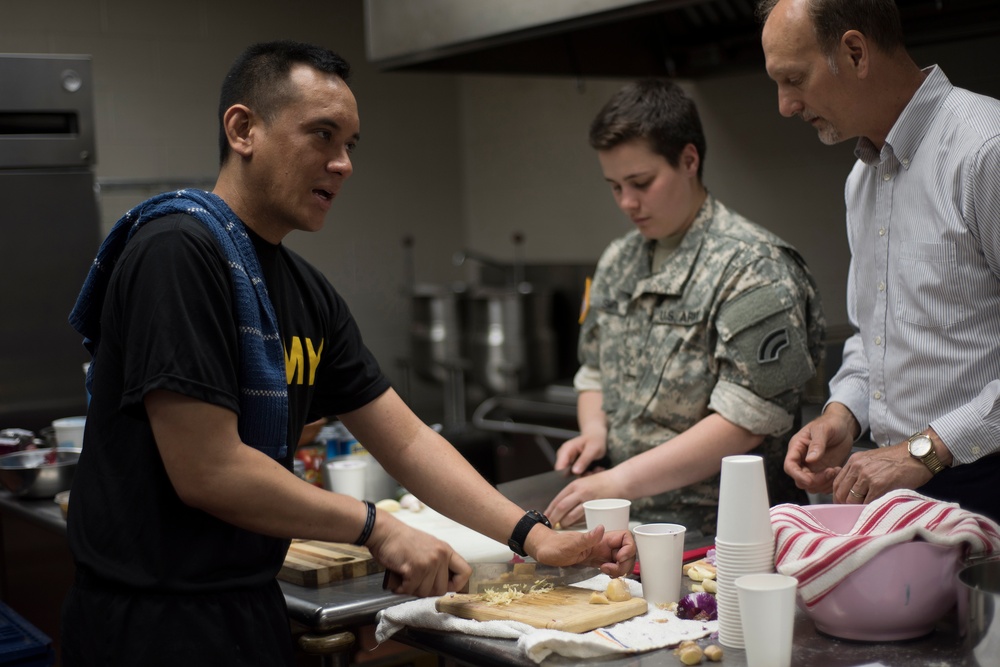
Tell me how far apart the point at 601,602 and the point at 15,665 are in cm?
130

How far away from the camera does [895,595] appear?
1307 millimetres

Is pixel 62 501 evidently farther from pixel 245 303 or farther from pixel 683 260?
pixel 683 260

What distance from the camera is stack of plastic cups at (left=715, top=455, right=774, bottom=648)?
1329 millimetres

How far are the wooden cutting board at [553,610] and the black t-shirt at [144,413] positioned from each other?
11.3 inches

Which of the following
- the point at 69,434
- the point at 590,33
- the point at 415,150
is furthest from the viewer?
the point at 415,150

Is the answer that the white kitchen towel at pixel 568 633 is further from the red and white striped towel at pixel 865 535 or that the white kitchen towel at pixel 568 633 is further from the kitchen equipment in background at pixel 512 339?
the kitchen equipment in background at pixel 512 339

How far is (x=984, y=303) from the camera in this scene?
1.63 metres

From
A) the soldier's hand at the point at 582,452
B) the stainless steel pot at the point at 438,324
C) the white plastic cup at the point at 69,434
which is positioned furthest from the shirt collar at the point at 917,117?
the stainless steel pot at the point at 438,324

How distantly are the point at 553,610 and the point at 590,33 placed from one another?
2.13 metres

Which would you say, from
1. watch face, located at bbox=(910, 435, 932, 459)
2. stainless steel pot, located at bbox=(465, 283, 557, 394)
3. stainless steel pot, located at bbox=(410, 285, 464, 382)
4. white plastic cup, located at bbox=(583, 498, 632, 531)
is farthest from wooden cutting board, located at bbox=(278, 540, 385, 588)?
stainless steel pot, located at bbox=(410, 285, 464, 382)

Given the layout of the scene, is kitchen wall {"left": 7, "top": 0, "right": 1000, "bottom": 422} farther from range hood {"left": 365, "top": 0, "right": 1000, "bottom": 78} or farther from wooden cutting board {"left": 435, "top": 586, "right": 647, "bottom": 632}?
wooden cutting board {"left": 435, "top": 586, "right": 647, "bottom": 632}

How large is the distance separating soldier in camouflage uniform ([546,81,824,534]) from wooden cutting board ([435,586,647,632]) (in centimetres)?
44

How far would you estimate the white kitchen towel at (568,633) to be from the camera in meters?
1.33

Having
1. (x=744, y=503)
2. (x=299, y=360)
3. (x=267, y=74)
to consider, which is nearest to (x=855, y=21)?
(x=744, y=503)
